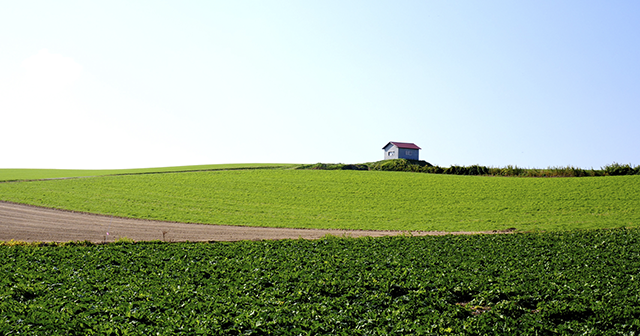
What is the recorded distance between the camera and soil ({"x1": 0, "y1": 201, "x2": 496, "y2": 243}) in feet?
87.1

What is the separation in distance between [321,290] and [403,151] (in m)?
73.2

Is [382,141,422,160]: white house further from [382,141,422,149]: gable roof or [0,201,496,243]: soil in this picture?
[0,201,496,243]: soil

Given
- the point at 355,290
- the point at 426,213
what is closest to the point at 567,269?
the point at 355,290

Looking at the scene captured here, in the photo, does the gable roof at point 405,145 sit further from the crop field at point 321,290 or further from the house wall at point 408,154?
the crop field at point 321,290

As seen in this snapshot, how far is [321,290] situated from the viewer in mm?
13281

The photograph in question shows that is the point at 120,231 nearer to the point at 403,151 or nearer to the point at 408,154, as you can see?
the point at 403,151

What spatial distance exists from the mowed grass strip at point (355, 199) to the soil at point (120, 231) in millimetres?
1954

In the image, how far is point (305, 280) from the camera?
1413 cm

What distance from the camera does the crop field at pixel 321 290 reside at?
10.3m

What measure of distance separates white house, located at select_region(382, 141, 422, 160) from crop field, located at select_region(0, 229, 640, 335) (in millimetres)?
63233

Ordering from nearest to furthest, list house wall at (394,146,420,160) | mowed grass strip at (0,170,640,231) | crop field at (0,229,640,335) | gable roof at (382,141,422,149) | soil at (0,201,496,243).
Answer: crop field at (0,229,640,335) < soil at (0,201,496,243) < mowed grass strip at (0,170,640,231) < house wall at (394,146,420,160) < gable roof at (382,141,422,149)

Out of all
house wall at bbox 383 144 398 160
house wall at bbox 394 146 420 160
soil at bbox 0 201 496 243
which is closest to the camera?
soil at bbox 0 201 496 243

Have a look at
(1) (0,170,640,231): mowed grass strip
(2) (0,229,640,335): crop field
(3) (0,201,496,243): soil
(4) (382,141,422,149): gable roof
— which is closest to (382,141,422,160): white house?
(4) (382,141,422,149): gable roof

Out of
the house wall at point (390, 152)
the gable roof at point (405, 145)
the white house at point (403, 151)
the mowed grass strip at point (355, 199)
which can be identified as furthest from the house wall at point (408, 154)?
the mowed grass strip at point (355, 199)
